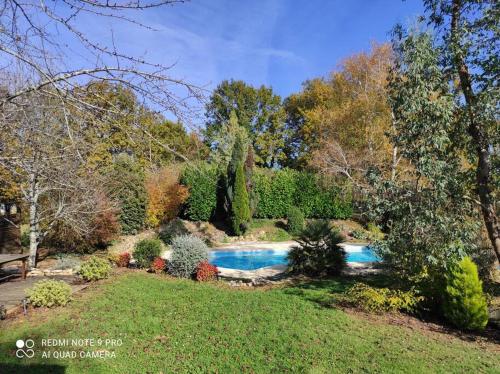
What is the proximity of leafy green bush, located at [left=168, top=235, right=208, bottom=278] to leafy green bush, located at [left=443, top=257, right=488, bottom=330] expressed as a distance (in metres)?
6.43

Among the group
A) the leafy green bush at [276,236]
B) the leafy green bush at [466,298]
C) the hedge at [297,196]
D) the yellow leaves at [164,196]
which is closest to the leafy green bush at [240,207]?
the leafy green bush at [276,236]

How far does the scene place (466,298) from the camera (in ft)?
20.5

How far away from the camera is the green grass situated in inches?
185

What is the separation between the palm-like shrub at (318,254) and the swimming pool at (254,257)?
14.3 feet

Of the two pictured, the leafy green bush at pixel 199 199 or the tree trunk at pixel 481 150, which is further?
the leafy green bush at pixel 199 199

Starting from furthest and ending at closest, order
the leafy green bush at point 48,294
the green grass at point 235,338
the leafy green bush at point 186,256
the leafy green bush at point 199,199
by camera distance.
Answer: the leafy green bush at point 199,199 < the leafy green bush at point 186,256 < the leafy green bush at point 48,294 < the green grass at point 235,338

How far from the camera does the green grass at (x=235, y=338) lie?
4.69m

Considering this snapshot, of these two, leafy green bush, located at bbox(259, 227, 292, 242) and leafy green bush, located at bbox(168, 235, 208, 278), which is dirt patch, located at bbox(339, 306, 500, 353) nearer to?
leafy green bush, located at bbox(168, 235, 208, 278)

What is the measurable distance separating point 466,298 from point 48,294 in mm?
7582

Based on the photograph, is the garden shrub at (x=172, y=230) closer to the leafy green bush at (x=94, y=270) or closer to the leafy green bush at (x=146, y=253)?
the leafy green bush at (x=146, y=253)

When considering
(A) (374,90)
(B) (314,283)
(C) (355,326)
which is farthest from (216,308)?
(A) (374,90)

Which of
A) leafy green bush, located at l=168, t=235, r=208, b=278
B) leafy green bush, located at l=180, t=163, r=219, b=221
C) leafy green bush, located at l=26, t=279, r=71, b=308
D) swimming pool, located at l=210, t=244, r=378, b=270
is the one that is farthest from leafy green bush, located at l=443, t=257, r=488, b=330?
leafy green bush, located at l=180, t=163, r=219, b=221

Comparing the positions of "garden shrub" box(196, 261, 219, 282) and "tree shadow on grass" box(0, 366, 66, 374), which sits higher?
"garden shrub" box(196, 261, 219, 282)

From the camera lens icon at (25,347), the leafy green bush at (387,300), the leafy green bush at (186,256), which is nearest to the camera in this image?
the camera lens icon at (25,347)
